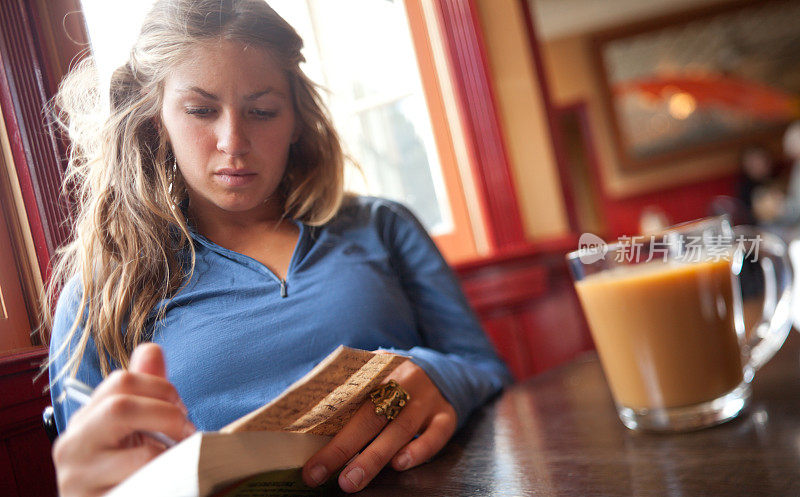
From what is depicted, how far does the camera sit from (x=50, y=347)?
0.97ft

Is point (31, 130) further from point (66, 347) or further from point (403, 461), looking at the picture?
point (403, 461)

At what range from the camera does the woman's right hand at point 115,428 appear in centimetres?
25

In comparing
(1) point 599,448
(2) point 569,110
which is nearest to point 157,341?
(1) point 599,448

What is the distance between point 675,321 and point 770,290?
0.13 metres

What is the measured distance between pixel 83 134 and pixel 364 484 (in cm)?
25

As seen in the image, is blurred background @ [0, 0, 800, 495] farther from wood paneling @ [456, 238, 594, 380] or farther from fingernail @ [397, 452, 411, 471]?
fingernail @ [397, 452, 411, 471]

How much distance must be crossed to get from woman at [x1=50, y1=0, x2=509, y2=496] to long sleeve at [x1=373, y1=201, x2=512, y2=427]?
11 centimetres

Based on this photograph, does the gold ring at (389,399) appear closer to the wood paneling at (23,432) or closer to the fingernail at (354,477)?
the fingernail at (354,477)

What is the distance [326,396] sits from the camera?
0.33 m

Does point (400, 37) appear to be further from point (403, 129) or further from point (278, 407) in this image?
point (278, 407)

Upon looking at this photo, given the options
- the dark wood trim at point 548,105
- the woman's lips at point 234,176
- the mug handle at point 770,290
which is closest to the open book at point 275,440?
the woman's lips at point 234,176

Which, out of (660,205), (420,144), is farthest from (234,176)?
(660,205)

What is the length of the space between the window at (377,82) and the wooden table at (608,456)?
0.23 metres

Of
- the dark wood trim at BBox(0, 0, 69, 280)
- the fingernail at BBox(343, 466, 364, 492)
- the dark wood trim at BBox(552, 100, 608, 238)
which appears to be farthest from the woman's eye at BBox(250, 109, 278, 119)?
the dark wood trim at BBox(552, 100, 608, 238)
